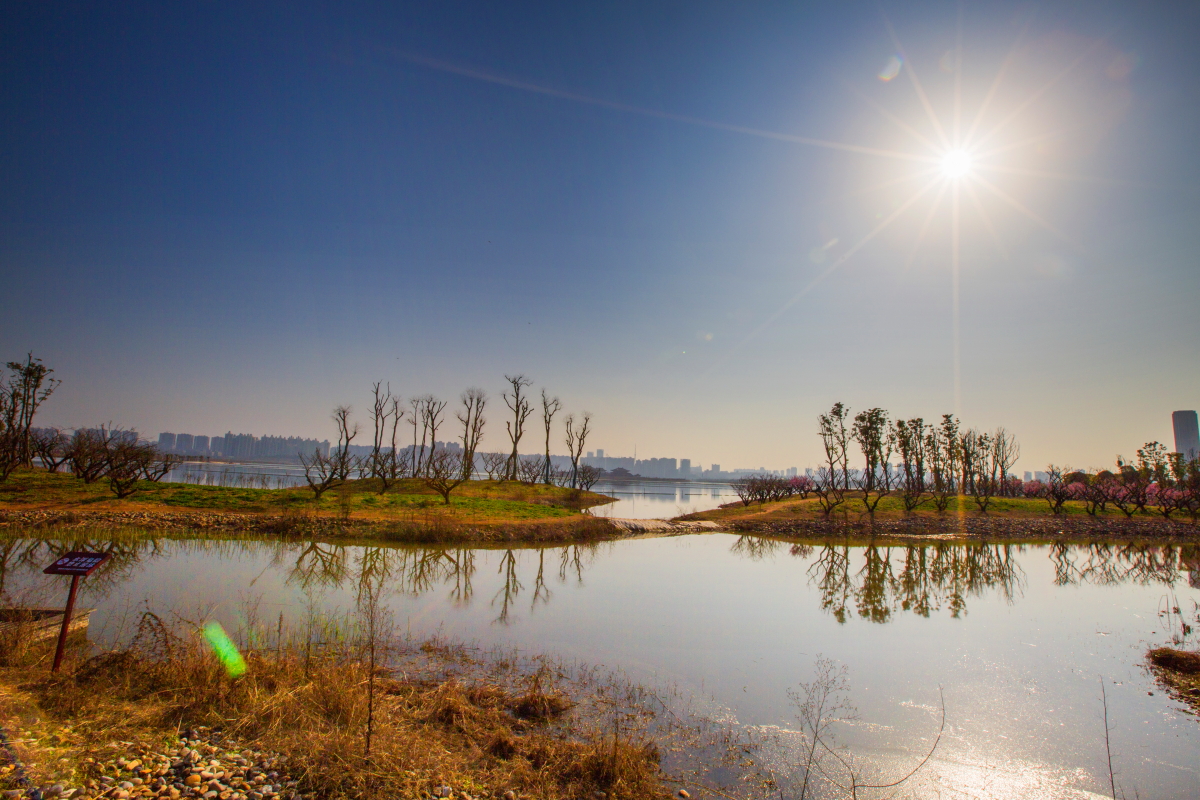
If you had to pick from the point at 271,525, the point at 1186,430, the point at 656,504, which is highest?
the point at 1186,430

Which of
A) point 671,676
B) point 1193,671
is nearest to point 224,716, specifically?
point 671,676

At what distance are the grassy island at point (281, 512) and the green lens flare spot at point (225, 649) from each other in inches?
559

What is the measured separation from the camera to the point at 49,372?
1549 inches

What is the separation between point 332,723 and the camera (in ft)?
17.0

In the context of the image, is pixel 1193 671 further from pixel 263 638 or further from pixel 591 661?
pixel 263 638

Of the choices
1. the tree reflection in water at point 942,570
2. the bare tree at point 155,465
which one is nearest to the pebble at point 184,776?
the tree reflection in water at point 942,570

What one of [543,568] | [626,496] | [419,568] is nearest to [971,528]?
[543,568]

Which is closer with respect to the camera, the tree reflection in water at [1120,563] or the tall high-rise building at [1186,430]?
the tree reflection in water at [1120,563]

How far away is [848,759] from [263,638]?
7964mm

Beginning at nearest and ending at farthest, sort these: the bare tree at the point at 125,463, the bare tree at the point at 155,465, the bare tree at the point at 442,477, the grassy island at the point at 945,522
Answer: the bare tree at the point at 125,463, the bare tree at the point at 155,465, the grassy island at the point at 945,522, the bare tree at the point at 442,477

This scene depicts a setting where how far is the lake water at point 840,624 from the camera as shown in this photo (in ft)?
21.2

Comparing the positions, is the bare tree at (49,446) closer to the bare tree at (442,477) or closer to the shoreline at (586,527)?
the shoreline at (586,527)

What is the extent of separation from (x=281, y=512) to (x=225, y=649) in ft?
65.2

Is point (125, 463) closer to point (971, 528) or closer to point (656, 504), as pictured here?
point (656, 504)
